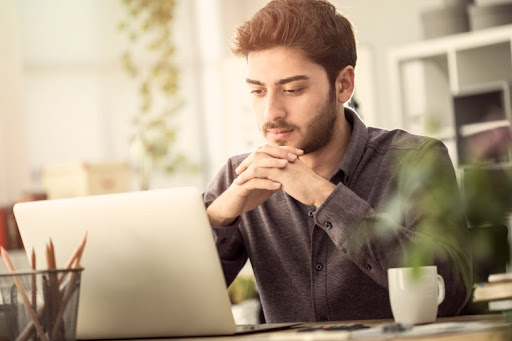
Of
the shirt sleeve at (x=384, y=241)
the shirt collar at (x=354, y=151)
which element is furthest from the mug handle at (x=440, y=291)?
the shirt collar at (x=354, y=151)

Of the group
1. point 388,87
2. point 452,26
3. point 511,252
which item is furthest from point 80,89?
point 511,252

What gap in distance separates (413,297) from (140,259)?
1.57 feet

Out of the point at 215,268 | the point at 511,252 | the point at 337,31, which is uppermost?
the point at 337,31

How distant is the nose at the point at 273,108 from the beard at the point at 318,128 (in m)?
0.03

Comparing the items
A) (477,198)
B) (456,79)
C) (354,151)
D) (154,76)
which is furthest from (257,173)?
(154,76)

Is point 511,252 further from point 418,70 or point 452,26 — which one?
point 418,70

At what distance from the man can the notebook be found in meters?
Answer: 0.34

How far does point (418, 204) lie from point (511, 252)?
4.27 ft

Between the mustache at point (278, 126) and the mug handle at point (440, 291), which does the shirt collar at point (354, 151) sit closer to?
the mustache at point (278, 126)

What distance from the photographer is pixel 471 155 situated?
58cm

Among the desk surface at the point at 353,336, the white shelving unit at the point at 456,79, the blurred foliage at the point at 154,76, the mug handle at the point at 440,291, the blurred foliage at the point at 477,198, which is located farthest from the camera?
the blurred foliage at the point at 154,76

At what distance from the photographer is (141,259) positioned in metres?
1.64

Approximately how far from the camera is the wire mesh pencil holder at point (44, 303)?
1469 millimetres

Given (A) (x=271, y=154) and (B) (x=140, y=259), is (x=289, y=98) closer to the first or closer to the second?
(A) (x=271, y=154)
